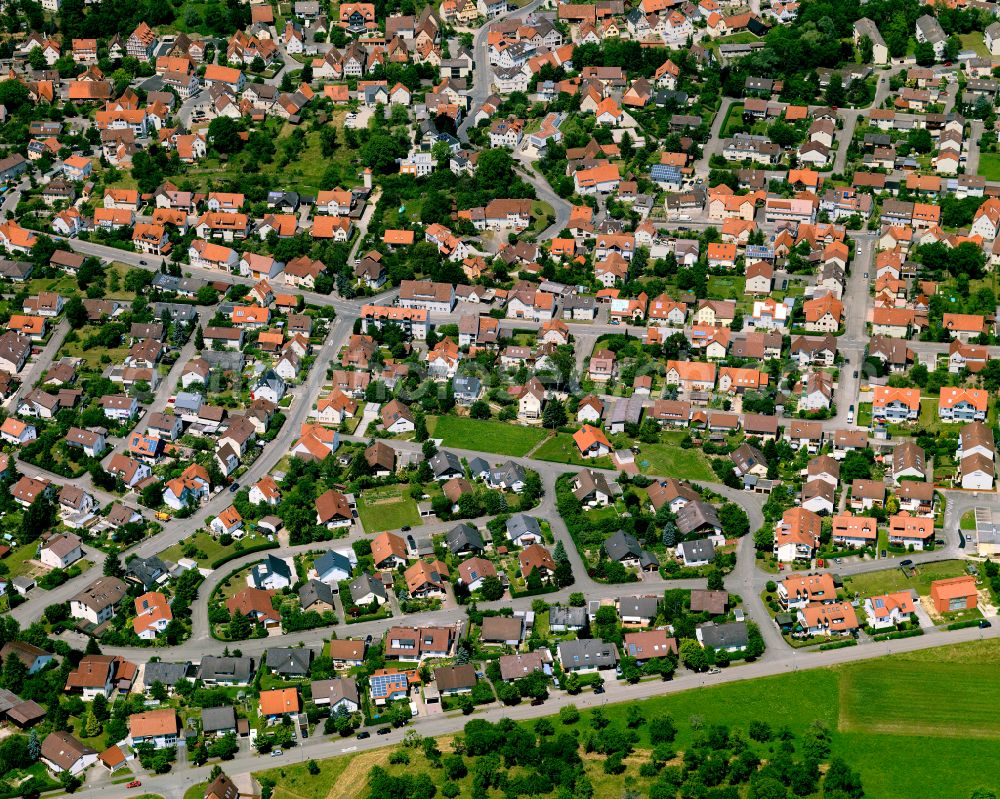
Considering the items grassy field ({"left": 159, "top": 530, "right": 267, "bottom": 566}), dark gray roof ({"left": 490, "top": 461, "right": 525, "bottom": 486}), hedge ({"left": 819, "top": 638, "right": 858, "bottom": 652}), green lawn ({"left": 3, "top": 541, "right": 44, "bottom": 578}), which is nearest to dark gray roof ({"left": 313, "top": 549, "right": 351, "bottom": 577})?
grassy field ({"left": 159, "top": 530, "right": 267, "bottom": 566})

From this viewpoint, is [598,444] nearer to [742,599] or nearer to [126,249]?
[742,599]

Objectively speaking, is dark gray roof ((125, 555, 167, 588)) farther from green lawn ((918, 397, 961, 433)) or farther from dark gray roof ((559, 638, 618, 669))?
green lawn ((918, 397, 961, 433))

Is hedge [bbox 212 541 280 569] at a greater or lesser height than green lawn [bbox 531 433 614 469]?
lesser

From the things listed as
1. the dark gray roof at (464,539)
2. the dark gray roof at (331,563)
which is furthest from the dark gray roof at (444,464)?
the dark gray roof at (331,563)

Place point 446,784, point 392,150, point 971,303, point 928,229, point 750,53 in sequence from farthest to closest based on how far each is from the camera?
point 750,53, point 392,150, point 928,229, point 971,303, point 446,784

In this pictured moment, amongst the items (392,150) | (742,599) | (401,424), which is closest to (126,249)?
(392,150)

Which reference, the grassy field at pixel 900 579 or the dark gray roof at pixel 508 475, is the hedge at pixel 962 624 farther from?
the dark gray roof at pixel 508 475
